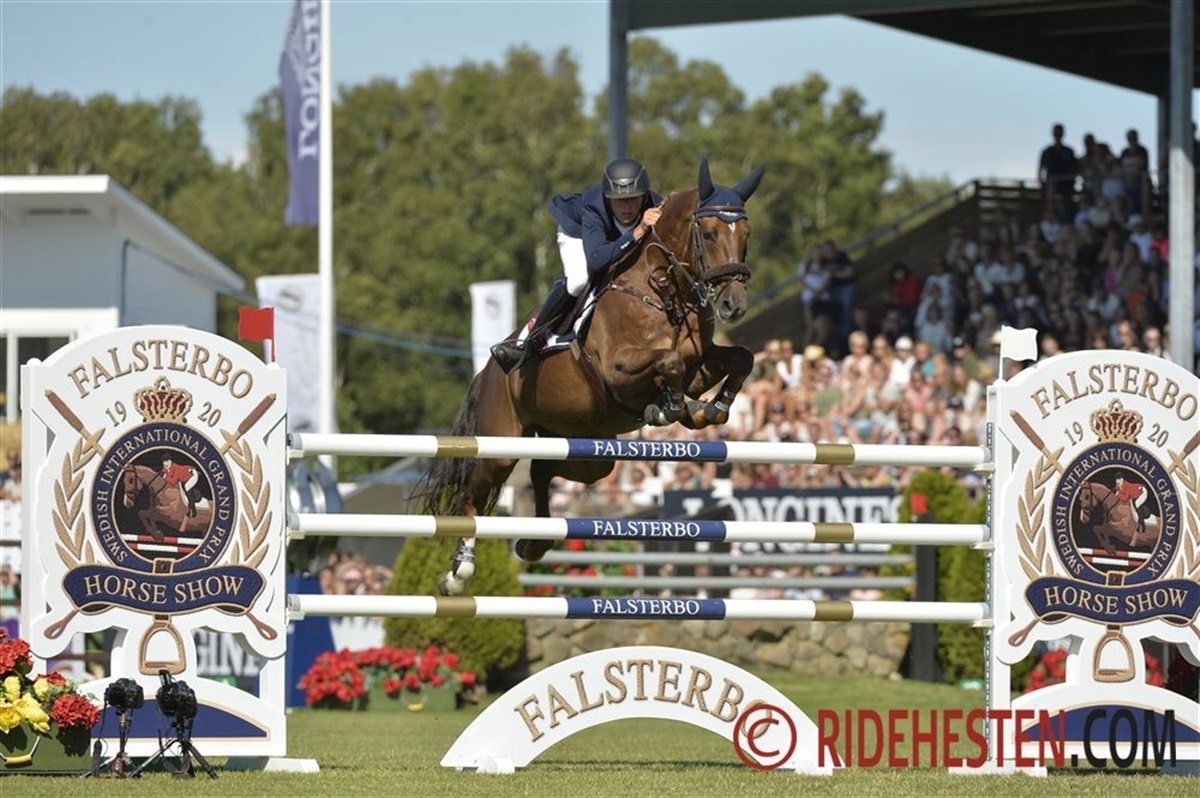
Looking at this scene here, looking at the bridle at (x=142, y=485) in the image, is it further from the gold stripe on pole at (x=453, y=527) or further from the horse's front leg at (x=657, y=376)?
the horse's front leg at (x=657, y=376)

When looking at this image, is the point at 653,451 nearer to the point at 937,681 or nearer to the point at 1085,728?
the point at 1085,728

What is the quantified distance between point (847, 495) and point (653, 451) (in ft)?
27.1

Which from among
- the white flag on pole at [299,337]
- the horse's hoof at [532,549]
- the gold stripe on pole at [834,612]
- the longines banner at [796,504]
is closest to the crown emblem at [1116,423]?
the gold stripe on pole at [834,612]

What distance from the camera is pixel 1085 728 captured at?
7180mm

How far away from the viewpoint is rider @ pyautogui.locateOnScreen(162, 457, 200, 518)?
21.7 feet

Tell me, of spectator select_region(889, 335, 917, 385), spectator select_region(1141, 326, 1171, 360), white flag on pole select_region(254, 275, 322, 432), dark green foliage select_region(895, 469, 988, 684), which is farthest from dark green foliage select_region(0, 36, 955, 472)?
dark green foliage select_region(895, 469, 988, 684)

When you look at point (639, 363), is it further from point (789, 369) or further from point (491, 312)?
point (491, 312)

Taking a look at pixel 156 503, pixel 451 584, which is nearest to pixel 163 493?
pixel 156 503

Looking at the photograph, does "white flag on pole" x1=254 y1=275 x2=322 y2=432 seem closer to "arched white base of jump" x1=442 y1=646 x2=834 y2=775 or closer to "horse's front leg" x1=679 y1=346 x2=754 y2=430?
"horse's front leg" x1=679 y1=346 x2=754 y2=430

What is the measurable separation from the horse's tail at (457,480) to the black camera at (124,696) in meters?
2.63

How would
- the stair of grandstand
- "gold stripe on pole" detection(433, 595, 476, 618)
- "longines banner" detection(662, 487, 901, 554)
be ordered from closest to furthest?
"gold stripe on pole" detection(433, 595, 476, 618) → "longines banner" detection(662, 487, 901, 554) → the stair of grandstand

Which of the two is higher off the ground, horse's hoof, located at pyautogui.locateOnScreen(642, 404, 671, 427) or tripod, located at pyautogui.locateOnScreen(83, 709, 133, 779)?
horse's hoof, located at pyautogui.locateOnScreen(642, 404, 671, 427)

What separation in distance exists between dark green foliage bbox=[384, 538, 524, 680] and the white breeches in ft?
14.8

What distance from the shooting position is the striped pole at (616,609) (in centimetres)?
667
